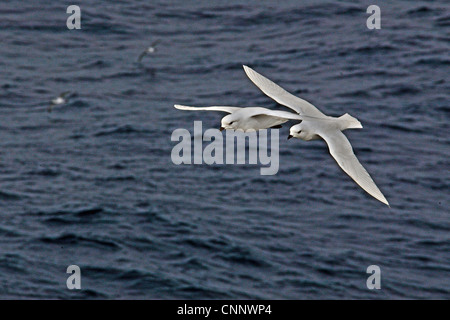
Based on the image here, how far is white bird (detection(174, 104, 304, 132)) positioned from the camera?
1831 cm

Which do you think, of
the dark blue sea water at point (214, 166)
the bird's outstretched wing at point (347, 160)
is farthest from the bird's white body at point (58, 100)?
the bird's outstretched wing at point (347, 160)

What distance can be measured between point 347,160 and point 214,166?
1046 inches

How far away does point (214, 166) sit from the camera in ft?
145

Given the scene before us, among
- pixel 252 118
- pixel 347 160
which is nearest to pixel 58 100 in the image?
pixel 252 118

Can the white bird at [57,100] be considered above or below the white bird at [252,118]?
above

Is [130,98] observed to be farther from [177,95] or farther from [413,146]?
[413,146]

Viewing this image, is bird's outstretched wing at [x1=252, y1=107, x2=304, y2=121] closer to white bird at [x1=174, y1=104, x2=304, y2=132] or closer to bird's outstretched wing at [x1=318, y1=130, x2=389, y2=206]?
white bird at [x1=174, y1=104, x2=304, y2=132]

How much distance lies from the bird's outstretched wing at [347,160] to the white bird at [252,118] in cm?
59

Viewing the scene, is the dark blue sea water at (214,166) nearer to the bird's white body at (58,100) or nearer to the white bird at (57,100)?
the white bird at (57,100)

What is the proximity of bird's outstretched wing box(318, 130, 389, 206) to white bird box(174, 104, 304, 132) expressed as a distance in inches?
23.2

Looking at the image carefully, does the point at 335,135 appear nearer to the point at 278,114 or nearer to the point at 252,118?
the point at 278,114

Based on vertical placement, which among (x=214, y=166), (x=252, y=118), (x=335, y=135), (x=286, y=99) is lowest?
(x=214, y=166)

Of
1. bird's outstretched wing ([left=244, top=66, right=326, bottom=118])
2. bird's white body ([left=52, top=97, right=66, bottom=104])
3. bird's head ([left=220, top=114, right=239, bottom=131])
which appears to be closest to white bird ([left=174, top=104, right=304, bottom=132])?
bird's head ([left=220, top=114, right=239, bottom=131])

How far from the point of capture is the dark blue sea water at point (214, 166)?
→ 3838 cm
